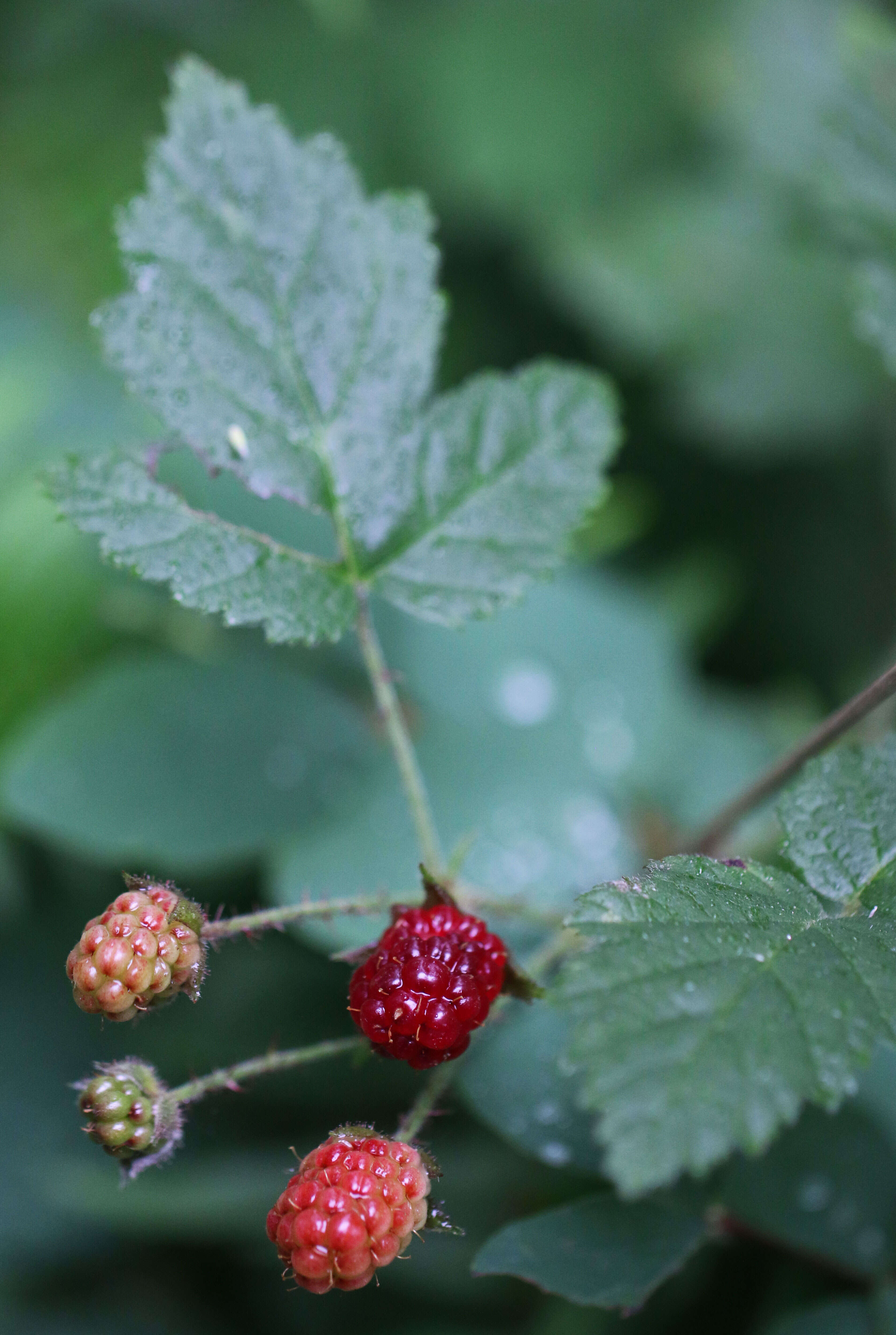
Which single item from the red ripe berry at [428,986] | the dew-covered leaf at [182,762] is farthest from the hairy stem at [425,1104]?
the dew-covered leaf at [182,762]

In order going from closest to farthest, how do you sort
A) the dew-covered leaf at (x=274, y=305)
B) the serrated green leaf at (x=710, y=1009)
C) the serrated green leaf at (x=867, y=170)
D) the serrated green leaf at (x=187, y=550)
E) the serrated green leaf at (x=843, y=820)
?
the serrated green leaf at (x=710, y=1009) < the serrated green leaf at (x=843, y=820) < the serrated green leaf at (x=187, y=550) < the dew-covered leaf at (x=274, y=305) < the serrated green leaf at (x=867, y=170)

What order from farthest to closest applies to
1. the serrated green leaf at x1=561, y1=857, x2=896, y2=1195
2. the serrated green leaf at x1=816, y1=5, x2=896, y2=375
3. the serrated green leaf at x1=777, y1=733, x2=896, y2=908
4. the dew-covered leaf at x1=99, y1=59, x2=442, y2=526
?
the serrated green leaf at x1=816, y1=5, x2=896, y2=375
the dew-covered leaf at x1=99, y1=59, x2=442, y2=526
the serrated green leaf at x1=777, y1=733, x2=896, y2=908
the serrated green leaf at x1=561, y1=857, x2=896, y2=1195

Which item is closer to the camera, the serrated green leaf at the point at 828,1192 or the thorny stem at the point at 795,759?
the thorny stem at the point at 795,759

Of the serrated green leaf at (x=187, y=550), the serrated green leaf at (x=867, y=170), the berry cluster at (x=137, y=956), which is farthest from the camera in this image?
the serrated green leaf at (x=867, y=170)

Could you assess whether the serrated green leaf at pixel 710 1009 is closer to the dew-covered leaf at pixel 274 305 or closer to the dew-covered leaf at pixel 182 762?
the dew-covered leaf at pixel 274 305

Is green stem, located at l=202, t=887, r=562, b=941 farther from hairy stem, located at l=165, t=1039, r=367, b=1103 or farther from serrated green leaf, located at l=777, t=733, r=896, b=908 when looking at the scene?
serrated green leaf, located at l=777, t=733, r=896, b=908

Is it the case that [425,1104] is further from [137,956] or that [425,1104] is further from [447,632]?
[447,632]

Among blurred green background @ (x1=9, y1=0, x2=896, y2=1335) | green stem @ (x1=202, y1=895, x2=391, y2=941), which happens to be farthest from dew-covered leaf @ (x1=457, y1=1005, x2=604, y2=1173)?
green stem @ (x1=202, y1=895, x2=391, y2=941)

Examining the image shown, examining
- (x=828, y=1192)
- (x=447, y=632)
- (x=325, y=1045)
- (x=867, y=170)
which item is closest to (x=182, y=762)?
(x=447, y=632)
